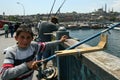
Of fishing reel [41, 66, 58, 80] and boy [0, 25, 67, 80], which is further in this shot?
fishing reel [41, 66, 58, 80]

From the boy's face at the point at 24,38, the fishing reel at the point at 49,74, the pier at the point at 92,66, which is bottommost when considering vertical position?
the fishing reel at the point at 49,74

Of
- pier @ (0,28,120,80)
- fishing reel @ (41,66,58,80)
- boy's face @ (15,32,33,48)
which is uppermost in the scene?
boy's face @ (15,32,33,48)

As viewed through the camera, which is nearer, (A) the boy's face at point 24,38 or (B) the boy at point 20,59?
(B) the boy at point 20,59

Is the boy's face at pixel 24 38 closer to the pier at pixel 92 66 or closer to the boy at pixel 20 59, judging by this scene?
the boy at pixel 20 59

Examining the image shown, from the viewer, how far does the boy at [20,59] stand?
3.13 metres

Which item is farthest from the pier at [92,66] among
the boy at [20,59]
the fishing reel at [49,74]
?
the fishing reel at [49,74]

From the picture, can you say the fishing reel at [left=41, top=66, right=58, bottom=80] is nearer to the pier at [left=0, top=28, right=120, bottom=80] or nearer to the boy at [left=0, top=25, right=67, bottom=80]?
the pier at [left=0, top=28, right=120, bottom=80]

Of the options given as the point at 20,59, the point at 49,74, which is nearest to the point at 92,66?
the point at 20,59

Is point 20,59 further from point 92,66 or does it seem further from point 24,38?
point 92,66

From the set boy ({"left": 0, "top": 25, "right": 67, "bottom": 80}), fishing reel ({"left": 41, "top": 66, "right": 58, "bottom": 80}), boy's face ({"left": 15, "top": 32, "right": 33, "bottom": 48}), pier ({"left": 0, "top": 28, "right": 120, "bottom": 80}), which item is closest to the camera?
pier ({"left": 0, "top": 28, "right": 120, "bottom": 80})

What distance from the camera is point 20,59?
3311 mm

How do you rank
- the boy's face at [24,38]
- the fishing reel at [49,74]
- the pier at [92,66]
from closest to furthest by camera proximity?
the pier at [92,66] → the boy's face at [24,38] → the fishing reel at [49,74]

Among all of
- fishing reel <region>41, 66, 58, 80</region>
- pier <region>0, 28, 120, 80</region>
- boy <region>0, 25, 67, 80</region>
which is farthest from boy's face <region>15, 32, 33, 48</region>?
fishing reel <region>41, 66, 58, 80</region>

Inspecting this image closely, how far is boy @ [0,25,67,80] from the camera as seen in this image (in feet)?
10.3
